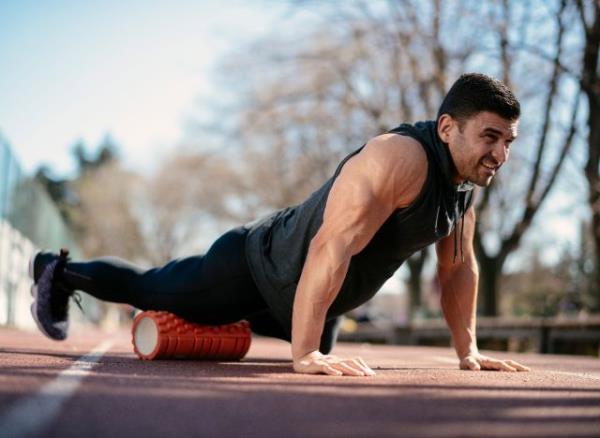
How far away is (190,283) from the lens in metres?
5.36

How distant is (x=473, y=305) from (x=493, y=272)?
15.2m

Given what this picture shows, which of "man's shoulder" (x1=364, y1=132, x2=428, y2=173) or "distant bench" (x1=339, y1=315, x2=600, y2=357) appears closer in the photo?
"man's shoulder" (x1=364, y1=132, x2=428, y2=173)

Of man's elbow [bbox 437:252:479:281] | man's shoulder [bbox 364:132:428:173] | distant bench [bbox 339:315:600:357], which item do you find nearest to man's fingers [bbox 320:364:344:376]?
man's shoulder [bbox 364:132:428:173]

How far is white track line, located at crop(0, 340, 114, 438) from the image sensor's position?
2.39m

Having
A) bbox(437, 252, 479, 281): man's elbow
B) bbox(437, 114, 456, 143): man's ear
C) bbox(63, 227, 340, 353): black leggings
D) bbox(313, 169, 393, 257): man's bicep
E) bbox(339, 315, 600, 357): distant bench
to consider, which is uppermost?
bbox(437, 114, 456, 143): man's ear

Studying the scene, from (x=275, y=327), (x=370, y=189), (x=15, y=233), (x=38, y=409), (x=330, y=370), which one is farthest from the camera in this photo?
(x=15, y=233)

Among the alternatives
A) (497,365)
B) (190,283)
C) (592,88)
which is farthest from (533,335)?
(190,283)

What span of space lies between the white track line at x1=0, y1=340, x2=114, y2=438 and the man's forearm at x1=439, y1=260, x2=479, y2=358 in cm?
253

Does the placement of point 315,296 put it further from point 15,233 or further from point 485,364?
point 15,233

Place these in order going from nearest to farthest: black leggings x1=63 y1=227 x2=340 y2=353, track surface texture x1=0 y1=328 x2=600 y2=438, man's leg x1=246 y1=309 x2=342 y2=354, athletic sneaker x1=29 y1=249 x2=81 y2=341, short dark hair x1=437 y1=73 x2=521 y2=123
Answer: track surface texture x1=0 y1=328 x2=600 y2=438 < short dark hair x1=437 y1=73 x2=521 y2=123 < black leggings x1=63 y1=227 x2=340 y2=353 < man's leg x1=246 y1=309 x2=342 y2=354 < athletic sneaker x1=29 y1=249 x2=81 y2=341

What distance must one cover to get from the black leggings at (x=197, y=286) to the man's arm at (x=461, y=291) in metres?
0.75

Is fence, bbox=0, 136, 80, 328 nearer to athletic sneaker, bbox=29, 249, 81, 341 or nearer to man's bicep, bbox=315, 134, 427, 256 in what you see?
athletic sneaker, bbox=29, 249, 81, 341

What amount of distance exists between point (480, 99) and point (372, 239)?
91cm

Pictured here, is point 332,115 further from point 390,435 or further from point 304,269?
point 390,435
